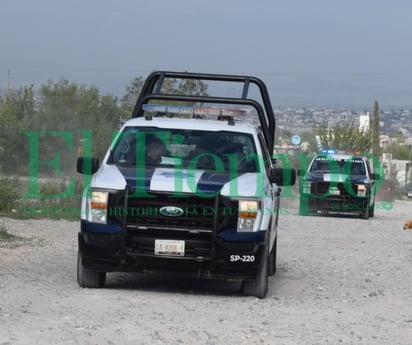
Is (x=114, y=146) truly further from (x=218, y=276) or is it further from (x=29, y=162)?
(x=29, y=162)

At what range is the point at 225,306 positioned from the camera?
935 cm

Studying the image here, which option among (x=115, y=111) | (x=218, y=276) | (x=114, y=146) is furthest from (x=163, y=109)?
(x=115, y=111)

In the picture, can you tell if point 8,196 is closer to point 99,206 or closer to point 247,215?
point 99,206

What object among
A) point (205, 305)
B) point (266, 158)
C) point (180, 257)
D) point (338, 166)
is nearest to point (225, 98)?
point (266, 158)

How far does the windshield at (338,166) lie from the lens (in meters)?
26.5

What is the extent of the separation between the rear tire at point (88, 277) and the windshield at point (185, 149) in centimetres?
137

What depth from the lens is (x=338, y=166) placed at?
26781 millimetres

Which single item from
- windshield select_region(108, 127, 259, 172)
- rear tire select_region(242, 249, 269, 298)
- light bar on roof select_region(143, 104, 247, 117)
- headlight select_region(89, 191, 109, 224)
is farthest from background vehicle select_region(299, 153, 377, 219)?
headlight select_region(89, 191, 109, 224)

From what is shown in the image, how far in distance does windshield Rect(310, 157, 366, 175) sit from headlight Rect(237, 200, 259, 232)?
671 inches

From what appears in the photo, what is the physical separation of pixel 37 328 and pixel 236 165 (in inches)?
157

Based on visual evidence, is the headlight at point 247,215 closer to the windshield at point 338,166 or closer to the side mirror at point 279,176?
the side mirror at point 279,176

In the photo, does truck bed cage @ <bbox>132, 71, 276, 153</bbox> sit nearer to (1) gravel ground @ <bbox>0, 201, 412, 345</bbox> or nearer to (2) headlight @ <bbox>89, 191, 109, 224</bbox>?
(1) gravel ground @ <bbox>0, 201, 412, 345</bbox>

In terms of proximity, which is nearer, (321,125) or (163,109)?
(163,109)

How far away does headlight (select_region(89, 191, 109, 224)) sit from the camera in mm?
9625
